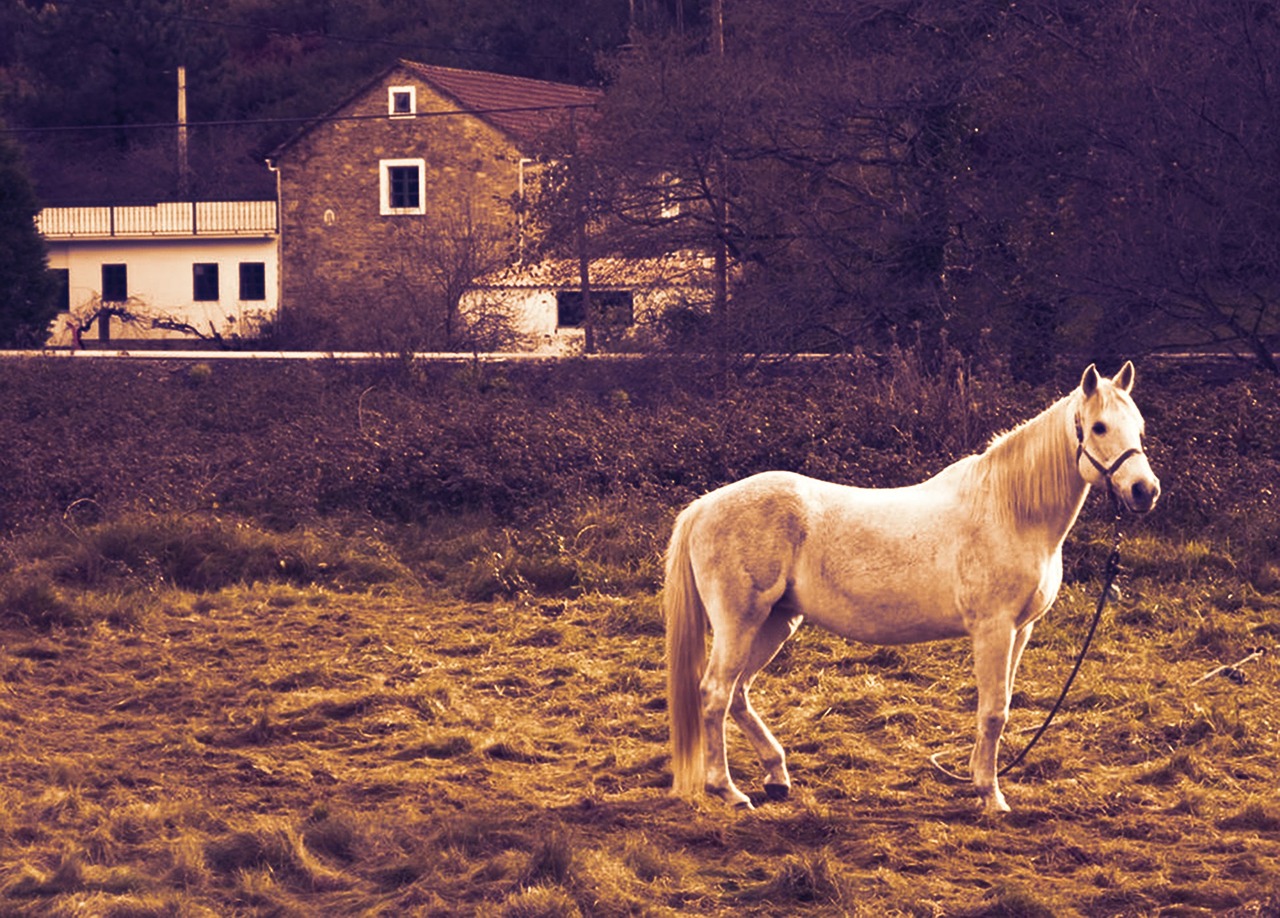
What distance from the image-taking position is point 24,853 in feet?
18.0

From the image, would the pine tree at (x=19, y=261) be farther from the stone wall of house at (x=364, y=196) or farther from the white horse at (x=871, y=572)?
the white horse at (x=871, y=572)

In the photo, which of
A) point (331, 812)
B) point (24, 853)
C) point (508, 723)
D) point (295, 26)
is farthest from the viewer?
point (295, 26)

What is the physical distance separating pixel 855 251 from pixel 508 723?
15021 mm

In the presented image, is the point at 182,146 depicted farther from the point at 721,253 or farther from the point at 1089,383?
the point at 1089,383

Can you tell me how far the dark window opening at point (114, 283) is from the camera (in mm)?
45438

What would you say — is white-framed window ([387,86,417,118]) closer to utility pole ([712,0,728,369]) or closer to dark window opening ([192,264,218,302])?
dark window opening ([192,264,218,302])

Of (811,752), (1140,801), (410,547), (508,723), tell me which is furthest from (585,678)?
(410,547)

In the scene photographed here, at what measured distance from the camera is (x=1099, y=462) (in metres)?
5.63

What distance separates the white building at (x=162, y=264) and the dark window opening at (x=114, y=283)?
0.10ft

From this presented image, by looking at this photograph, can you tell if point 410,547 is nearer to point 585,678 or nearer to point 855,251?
point 585,678

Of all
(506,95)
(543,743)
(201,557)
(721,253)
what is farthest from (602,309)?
(543,743)

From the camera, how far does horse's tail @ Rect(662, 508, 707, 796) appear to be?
20.1ft

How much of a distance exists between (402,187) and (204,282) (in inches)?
304

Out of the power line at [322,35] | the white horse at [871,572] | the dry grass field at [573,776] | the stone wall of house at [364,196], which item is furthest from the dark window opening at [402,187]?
the white horse at [871,572]
